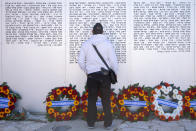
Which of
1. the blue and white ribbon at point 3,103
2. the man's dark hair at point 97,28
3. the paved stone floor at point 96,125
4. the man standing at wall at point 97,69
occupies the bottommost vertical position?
the paved stone floor at point 96,125

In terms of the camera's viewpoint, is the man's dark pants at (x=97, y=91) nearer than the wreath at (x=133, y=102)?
Yes

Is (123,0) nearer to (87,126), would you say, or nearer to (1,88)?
(87,126)

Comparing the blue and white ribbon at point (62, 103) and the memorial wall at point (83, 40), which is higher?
the memorial wall at point (83, 40)

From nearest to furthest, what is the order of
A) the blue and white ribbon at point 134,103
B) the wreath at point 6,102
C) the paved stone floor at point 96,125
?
1. the paved stone floor at point 96,125
2. the blue and white ribbon at point 134,103
3. the wreath at point 6,102

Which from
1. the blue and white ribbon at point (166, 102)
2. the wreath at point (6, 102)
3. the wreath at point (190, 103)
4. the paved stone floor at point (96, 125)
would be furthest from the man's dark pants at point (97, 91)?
the wreath at point (6, 102)

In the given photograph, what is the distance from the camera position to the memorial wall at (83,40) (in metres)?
5.41

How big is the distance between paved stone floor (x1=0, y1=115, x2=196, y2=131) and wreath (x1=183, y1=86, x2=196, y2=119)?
0.60ft

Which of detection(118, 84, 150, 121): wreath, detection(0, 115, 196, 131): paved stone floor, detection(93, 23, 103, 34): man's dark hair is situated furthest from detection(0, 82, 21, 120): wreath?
detection(93, 23, 103, 34): man's dark hair

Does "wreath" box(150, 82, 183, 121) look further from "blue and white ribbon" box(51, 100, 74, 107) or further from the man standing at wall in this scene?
"blue and white ribbon" box(51, 100, 74, 107)

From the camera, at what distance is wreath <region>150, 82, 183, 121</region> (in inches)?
196

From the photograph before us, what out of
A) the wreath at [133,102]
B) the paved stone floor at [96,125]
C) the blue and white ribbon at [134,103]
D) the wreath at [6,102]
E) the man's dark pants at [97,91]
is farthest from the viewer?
the wreath at [6,102]

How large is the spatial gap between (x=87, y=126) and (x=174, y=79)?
243cm

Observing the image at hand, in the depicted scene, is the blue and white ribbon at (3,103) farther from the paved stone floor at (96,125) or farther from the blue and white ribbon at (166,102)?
the blue and white ribbon at (166,102)

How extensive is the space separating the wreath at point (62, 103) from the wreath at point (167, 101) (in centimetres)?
178
